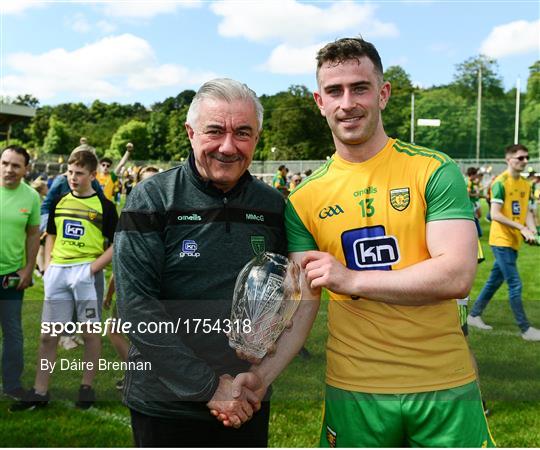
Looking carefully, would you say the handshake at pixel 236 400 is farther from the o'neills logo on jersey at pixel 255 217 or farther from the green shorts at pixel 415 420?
the o'neills logo on jersey at pixel 255 217

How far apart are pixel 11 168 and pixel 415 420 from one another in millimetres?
4330

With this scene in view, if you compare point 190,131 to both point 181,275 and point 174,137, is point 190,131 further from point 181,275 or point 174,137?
point 174,137

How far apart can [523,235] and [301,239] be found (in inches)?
221

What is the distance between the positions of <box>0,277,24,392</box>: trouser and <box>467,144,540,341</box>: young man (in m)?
5.58

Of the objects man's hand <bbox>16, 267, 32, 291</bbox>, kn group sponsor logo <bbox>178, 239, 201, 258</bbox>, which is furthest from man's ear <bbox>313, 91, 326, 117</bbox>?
man's hand <bbox>16, 267, 32, 291</bbox>

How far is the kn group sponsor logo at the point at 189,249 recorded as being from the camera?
219 cm

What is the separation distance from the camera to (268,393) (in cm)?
242

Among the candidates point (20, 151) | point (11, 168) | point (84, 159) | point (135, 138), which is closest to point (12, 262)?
point (11, 168)

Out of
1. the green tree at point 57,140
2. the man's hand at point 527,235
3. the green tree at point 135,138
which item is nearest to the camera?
the man's hand at point 527,235

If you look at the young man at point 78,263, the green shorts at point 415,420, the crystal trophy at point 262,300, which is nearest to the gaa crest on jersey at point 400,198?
the crystal trophy at point 262,300

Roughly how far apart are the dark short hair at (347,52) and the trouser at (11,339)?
13.2 feet

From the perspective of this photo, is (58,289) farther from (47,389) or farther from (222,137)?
(222,137)

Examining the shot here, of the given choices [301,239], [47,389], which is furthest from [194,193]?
[47,389]

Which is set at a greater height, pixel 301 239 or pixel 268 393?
Answer: pixel 301 239
